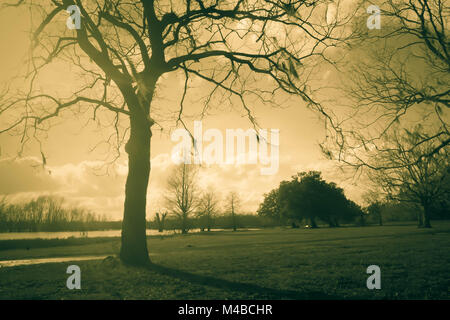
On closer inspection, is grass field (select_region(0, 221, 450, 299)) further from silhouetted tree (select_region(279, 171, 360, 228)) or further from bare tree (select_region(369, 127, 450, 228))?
silhouetted tree (select_region(279, 171, 360, 228))

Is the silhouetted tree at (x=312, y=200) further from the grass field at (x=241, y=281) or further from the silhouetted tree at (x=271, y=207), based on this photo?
the grass field at (x=241, y=281)

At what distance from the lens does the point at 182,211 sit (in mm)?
46531

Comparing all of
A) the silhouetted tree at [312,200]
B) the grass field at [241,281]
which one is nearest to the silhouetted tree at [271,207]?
the silhouetted tree at [312,200]

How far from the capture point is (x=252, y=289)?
19.2 ft

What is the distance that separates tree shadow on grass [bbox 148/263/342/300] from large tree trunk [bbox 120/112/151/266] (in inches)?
59.8

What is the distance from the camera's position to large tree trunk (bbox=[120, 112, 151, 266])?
885 cm

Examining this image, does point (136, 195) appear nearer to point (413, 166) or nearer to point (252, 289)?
point (252, 289)

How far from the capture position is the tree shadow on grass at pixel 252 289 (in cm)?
530

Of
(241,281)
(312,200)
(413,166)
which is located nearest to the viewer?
(241,281)

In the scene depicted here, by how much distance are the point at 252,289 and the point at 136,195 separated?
15.7ft

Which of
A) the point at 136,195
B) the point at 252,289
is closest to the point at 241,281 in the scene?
the point at 252,289

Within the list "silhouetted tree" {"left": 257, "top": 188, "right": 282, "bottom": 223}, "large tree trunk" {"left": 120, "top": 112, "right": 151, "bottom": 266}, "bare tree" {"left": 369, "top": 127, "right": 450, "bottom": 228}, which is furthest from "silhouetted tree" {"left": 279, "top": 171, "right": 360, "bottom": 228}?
"large tree trunk" {"left": 120, "top": 112, "right": 151, "bottom": 266}

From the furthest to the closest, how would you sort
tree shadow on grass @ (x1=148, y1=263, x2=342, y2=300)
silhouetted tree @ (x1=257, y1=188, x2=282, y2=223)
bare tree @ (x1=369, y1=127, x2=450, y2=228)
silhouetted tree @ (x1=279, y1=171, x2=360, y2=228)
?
silhouetted tree @ (x1=257, y1=188, x2=282, y2=223) < silhouetted tree @ (x1=279, y1=171, x2=360, y2=228) < bare tree @ (x1=369, y1=127, x2=450, y2=228) < tree shadow on grass @ (x1=148, y1=263, x2=342, y2=300)
